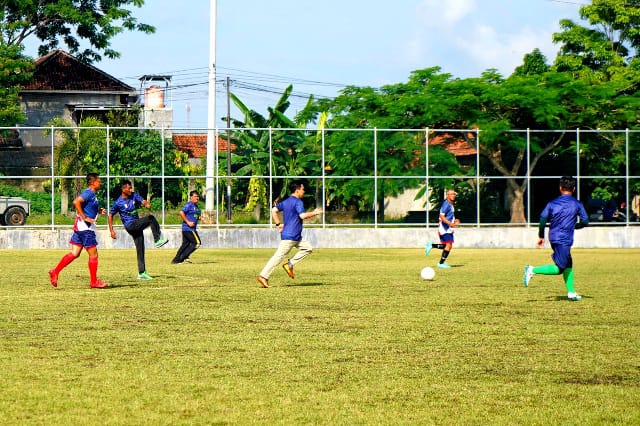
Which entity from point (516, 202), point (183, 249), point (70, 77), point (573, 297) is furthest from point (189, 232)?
point (70, 77)

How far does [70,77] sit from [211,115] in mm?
30878

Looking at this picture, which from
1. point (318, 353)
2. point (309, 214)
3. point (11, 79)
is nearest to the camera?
point (318, 353)

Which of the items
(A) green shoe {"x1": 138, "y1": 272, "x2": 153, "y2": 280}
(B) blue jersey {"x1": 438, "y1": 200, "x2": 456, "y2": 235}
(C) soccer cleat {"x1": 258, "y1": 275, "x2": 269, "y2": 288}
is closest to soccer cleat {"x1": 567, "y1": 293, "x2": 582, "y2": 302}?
(C) soccer cleat {"x1": 258, "y1": 275, "x2": 269, "y2": 288}

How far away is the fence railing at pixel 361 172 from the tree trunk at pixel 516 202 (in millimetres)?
34

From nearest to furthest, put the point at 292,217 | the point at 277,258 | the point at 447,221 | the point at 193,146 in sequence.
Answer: the point at 277,258 → the point at 292,217 → the point at 447,221 → the point at 193,146

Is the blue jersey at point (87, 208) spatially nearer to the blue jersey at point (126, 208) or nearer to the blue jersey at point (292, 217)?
the blue jersey at point (126, 208)

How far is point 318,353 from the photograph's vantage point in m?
10.7

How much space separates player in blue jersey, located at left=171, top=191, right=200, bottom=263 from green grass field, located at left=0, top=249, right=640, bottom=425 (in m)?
5.65

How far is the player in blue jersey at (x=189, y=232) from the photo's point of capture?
26.1 metres

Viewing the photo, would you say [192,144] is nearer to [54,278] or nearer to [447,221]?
[447,221]

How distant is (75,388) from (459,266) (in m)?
18.2

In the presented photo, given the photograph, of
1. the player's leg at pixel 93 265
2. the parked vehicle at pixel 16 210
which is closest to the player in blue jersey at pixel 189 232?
the player's leg at pixel 93 265

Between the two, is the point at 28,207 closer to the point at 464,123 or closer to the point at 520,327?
the point at 464,123

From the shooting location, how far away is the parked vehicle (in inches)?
1380
